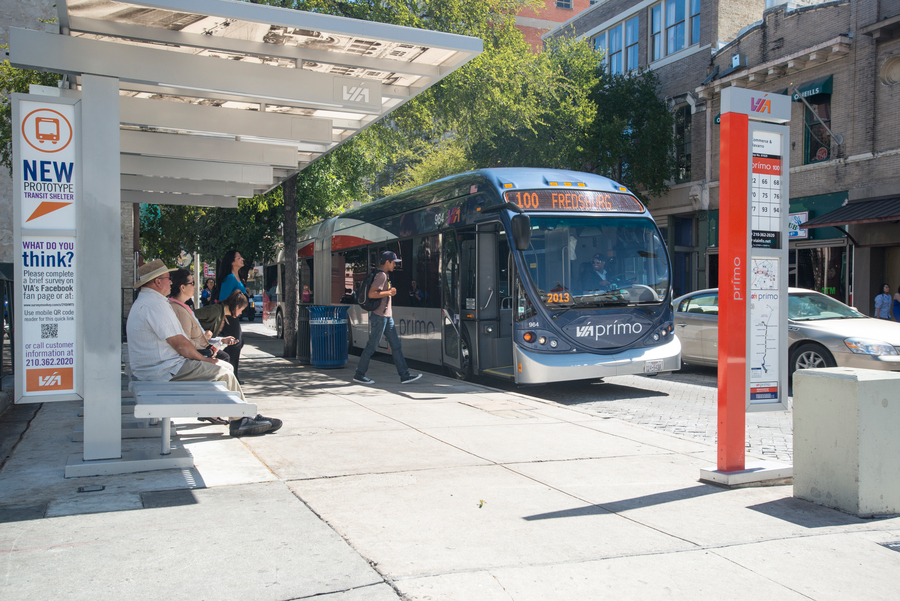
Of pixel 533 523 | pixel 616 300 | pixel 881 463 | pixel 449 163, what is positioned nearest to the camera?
pixel 533 523

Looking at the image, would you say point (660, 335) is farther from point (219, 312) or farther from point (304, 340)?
point (304, 340)

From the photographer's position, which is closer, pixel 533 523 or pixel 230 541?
pixel 230 541

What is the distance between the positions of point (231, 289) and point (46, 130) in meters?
3.56

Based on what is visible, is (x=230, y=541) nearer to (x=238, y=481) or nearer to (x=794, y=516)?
(x=238, y=481)

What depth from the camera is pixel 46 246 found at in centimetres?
521

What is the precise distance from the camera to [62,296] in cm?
529

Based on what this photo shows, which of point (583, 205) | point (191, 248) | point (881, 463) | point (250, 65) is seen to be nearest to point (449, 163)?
point (191, 248)

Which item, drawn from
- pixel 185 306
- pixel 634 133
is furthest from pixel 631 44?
pixel 185 306

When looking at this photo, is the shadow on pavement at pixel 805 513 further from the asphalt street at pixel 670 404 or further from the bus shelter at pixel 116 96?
the bus shelter at pixel 116 96

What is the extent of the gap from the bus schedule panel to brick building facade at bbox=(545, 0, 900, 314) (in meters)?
10.7

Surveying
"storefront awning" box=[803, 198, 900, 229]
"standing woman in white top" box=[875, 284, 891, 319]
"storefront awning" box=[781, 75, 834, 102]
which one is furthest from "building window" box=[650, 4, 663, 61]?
"standing woman in white top" box=[875, 284, 891, 319]

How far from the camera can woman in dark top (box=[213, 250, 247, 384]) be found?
828cm

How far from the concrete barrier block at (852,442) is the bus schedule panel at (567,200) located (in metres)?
5.51

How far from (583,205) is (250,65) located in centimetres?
518
